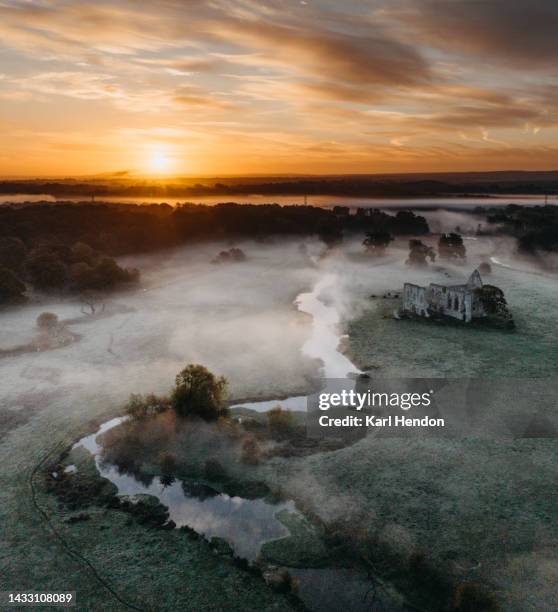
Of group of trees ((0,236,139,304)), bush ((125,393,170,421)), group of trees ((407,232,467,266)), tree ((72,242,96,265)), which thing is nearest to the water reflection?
bush ((125,393,170,421))

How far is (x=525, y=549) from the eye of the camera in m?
28.8

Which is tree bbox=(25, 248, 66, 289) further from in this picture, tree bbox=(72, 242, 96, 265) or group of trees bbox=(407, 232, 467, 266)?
group of trees bbox=(407, 232, 467, 266)

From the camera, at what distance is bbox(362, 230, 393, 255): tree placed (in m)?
139

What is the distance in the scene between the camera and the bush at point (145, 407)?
43.4 m

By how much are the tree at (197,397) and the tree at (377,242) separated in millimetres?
103411

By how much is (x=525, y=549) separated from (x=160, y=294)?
7665cm

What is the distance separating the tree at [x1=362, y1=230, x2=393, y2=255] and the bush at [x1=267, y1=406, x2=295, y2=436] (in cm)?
10287

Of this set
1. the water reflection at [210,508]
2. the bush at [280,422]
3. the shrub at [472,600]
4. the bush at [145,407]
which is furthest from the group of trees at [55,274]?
the shrub at [472,600]

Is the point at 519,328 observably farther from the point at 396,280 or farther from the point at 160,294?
the point at 160,294

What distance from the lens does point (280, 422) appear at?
4306cm

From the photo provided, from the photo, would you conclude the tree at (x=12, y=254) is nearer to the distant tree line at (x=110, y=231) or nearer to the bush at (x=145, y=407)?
the distant tree line at (x=110, y=231)

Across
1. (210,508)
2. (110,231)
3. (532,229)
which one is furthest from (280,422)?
(532,229)

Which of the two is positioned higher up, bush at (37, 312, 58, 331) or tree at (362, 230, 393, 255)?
tree at (362, 230, 393, 255)

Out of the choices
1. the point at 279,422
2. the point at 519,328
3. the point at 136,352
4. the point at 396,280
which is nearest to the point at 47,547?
the point at 279,422
